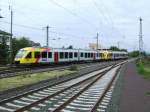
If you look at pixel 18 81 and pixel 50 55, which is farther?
pixel 50 55

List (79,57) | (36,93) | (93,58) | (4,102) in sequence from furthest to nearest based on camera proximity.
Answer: (93,58)
(79,57)
(36,93)
(4,102)

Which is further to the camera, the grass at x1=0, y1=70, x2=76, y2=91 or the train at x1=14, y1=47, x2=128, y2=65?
the train at x1=14, y1=47, x2=128, y2=65

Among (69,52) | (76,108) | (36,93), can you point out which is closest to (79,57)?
(69,52)

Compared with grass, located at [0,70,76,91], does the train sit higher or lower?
higher

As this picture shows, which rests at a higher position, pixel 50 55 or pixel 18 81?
pixel 50 55

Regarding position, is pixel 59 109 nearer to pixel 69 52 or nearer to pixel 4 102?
pixel 4 102

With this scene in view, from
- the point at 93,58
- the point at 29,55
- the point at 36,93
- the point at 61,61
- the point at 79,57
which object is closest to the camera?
the point at 36,93

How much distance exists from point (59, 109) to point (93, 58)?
6858cm

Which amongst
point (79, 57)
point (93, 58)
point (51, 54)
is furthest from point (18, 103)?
point (93, 58)

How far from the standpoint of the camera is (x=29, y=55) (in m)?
48.0

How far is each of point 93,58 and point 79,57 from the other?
1276 cm

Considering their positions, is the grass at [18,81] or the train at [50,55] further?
the train at [50,55]

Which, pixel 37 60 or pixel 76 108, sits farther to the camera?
pixel 37 60

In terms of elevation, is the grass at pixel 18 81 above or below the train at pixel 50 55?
below
